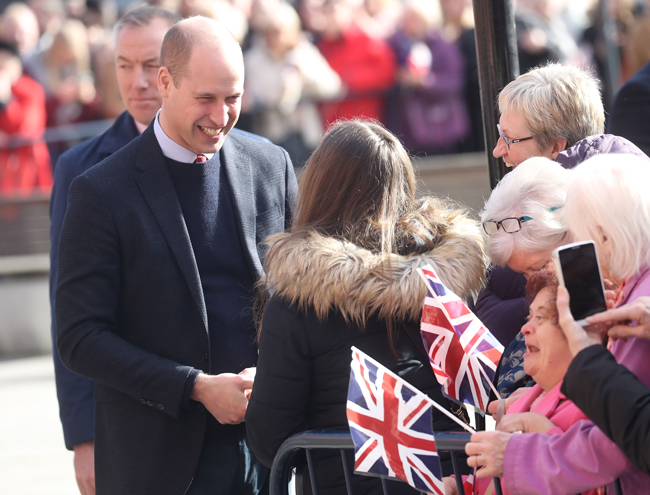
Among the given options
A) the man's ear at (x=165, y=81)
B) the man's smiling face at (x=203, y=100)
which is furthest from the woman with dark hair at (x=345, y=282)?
the man's ear at (x=165, y=81)

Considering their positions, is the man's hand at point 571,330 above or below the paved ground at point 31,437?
above

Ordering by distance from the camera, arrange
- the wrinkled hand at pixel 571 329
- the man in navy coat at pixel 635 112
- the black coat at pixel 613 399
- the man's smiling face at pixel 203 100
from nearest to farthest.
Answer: the black coat at pixel 613 399 → the wrinkled hand at pixel 571 329 → the man's smiling face at pixel 203 100 → the man in navy coat at pixel 635 112

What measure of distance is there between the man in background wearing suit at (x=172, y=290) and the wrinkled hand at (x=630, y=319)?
115 centimetres

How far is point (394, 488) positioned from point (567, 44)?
737 cm

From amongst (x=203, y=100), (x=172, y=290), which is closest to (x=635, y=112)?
(x=203, y=100)


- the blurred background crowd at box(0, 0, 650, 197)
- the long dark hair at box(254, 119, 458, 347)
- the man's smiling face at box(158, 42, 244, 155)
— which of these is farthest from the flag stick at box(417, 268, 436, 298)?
the blurred background crowd at box(0, 0, 650, 197)

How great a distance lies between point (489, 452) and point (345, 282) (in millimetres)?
564

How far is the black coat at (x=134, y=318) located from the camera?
8.55 feet

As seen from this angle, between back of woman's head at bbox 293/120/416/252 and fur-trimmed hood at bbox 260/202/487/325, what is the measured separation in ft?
0.22

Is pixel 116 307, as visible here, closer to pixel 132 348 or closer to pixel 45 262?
pixel 132 348

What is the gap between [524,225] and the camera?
8.09ft

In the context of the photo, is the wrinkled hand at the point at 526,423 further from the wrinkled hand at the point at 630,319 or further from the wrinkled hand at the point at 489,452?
the wrinkled hand at the point at 630,319

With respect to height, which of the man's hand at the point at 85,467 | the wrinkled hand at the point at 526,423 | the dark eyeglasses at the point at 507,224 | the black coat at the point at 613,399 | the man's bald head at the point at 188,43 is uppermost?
the man's bald head at the point at 188,43

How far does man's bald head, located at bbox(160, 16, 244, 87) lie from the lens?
2809mm
